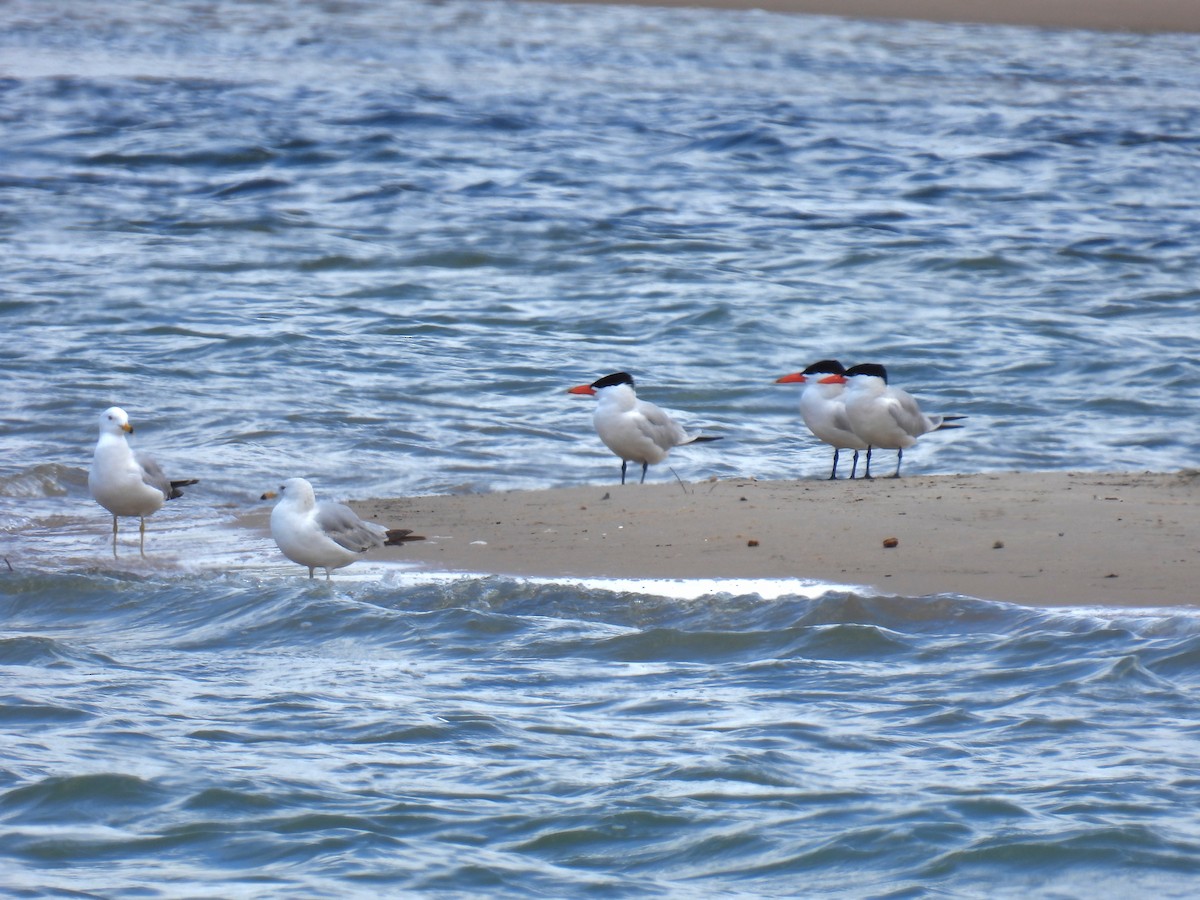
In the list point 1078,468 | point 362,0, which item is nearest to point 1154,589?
point 1078,468

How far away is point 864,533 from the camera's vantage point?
752 centimetres

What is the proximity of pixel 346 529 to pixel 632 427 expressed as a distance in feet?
8.39

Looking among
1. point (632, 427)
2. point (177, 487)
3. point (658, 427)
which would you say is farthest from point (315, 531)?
point (658, 427)

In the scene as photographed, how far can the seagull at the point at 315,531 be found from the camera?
23.7ft

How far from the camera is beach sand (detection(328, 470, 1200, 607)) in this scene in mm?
6730

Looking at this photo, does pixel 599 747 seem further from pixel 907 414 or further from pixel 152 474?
pixel 907 414

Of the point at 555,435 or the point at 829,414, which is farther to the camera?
the point at 555,435

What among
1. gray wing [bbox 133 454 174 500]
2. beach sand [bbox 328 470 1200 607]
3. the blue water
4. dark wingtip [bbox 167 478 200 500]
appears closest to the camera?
the blue water

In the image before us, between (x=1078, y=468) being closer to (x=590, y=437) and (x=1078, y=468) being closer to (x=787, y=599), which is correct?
(x=590, y=437)

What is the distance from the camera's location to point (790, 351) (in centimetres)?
1295

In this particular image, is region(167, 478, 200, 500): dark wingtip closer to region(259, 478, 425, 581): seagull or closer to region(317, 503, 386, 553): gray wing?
region(259, 478, 425, 581): seagull

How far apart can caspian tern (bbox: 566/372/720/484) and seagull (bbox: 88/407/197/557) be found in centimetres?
256

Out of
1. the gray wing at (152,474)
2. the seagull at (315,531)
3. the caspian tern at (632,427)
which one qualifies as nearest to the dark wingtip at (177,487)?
the gray wing at (152,474)

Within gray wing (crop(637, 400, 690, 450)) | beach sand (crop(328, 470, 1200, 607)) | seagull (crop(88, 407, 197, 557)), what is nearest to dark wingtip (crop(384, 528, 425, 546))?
beach sand (crop(328, 470, 1200, 607))
